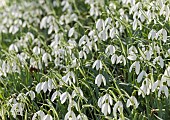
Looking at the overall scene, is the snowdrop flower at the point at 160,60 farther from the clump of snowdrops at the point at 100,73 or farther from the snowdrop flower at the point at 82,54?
the snowdrop flower at the point at 82,54

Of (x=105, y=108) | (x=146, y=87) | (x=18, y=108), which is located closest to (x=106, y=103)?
(x=105, y=108)

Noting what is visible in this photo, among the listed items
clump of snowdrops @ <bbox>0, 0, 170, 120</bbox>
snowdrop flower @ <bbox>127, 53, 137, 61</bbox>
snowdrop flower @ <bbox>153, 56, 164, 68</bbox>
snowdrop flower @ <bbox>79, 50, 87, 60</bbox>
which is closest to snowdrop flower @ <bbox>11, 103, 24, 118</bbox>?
clump of snowdrops @ <bbox>0, 0, 170, 120</bbox>

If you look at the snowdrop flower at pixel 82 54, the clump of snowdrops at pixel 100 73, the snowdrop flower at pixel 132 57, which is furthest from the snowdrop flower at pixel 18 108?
the snowdrop flower at pixel 132 57

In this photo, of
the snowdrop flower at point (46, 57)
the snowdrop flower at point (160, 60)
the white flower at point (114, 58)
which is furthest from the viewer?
the snowdrop flower at point (46, 57)

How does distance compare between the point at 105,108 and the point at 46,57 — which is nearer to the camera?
the point at 105,108

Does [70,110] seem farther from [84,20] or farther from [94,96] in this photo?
[84,20]

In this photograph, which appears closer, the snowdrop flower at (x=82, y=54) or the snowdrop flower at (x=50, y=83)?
the snowdrop flower at (x=50, y=83)

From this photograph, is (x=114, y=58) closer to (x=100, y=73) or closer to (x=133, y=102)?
(x=100, y=73)

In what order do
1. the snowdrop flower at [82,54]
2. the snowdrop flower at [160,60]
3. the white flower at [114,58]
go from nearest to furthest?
the snowdrop flower at [160,60] < the white flower at [114,58] < the snowdrop flower at [82,54]
